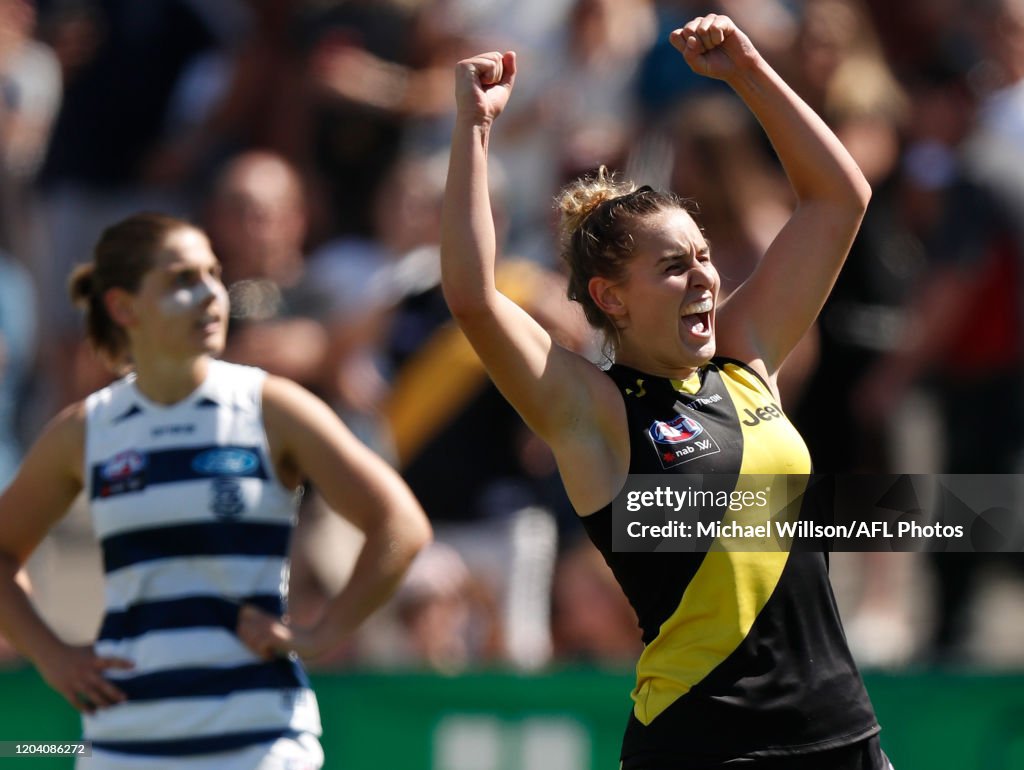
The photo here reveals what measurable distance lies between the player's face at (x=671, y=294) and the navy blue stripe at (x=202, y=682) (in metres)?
1.25

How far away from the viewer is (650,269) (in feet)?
10.6

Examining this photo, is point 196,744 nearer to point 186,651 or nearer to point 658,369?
point 186,651

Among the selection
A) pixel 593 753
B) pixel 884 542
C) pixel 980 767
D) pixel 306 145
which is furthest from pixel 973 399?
pixel 306 145

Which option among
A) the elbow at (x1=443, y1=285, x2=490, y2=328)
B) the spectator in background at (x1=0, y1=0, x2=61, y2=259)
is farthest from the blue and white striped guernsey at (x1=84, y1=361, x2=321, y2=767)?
the spectator in background at (x1=0, y1=0, x2=61, y2=259)

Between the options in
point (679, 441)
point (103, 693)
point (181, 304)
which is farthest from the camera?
point (181, 304)

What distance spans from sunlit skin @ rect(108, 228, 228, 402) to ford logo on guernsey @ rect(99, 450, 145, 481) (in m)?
0.18

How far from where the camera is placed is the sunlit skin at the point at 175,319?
12.7ft

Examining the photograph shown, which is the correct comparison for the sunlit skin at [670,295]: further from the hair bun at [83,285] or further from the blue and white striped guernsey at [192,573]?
the hair bun at [83,285]

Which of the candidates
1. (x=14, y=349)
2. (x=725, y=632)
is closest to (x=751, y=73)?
(x=725, y=632)

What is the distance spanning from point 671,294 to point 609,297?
16cm

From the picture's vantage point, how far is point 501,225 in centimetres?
683

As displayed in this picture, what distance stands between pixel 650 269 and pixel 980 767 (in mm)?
3089

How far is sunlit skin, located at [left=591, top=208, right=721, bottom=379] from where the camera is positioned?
3.20 meters

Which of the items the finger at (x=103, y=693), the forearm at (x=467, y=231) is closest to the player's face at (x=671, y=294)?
the forearm at (x=467, y=231)
